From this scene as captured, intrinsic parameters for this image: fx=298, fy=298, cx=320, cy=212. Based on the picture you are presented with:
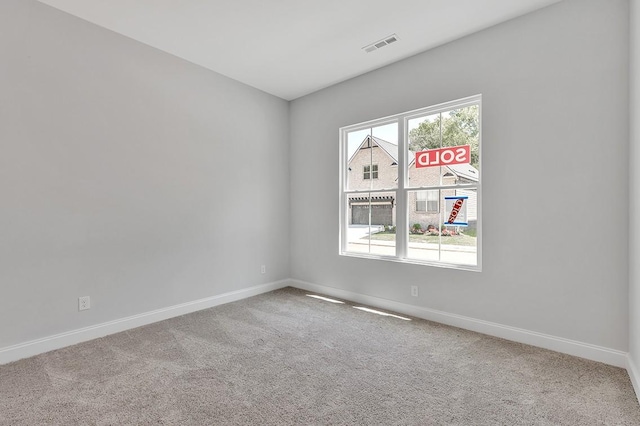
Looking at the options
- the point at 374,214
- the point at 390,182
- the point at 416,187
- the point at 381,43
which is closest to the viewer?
Answer: the point at 381,43

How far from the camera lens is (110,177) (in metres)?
A: 2.96

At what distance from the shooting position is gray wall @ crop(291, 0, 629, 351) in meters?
2.33

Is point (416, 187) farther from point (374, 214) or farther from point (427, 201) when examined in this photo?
point (374, 214)

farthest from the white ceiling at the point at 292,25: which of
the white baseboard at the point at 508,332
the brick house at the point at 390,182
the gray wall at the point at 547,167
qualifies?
the white baseboard at the point at 508,332

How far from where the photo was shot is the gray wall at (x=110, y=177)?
246 centimetres

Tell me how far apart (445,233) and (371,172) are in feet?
4.06

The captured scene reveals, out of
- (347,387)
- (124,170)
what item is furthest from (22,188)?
(347,387)

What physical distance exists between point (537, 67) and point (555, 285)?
1.91m

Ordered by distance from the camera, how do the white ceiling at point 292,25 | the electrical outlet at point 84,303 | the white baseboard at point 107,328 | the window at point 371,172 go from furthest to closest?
Result: the window at point 371,172
the electrical outlet at point 84,303
the white ceiling at point 292,25
the white baseboard at point 107,328

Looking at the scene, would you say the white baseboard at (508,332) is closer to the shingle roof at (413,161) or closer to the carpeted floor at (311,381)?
the carpeted floor at (311,381)

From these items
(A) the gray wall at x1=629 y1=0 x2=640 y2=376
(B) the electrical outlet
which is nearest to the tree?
(A) the gray wall at x1=629 y1=0 x2=640 y2=376

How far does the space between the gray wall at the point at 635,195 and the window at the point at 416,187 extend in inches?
41.8

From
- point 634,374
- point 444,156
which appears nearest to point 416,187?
point 444,156

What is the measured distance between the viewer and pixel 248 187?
4.25m
